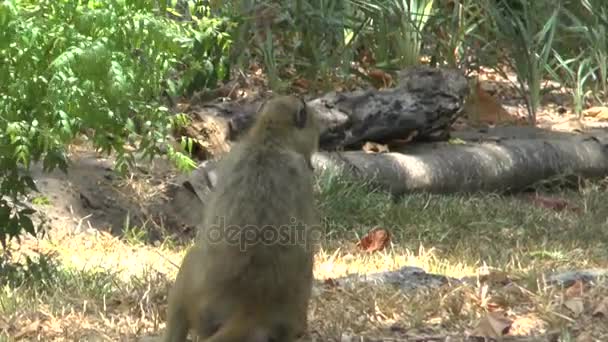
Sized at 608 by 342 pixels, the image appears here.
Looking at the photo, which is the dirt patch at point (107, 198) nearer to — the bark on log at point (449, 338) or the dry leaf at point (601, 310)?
the bark on log at point (449, 338)

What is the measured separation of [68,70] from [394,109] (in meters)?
4.21

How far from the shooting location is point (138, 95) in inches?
230

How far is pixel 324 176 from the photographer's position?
827cm

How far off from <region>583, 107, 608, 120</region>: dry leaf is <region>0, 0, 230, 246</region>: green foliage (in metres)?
5.90

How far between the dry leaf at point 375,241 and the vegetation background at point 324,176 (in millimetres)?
92

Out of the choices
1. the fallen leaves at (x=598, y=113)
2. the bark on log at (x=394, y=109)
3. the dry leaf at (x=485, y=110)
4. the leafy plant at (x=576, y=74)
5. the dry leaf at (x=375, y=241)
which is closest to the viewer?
the dry leaf at (x=375, y=241)

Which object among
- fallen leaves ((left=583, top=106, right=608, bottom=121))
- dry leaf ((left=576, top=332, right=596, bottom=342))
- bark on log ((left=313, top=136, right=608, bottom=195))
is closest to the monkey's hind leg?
dry leaf ((left=576, top=332, right=596, bottom=342))

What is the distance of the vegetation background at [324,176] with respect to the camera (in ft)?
16.9

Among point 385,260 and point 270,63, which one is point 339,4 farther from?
point 385,260

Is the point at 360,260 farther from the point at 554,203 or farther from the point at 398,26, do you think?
the point at 398,26

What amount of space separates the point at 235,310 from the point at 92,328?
3.35 feet

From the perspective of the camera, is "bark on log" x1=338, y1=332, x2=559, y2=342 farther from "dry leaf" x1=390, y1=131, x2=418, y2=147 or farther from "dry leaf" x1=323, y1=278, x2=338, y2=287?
"dry leaf" x1=390, y1=131, x2=418, y2=147

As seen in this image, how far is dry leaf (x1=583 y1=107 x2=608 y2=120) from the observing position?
35.6ft

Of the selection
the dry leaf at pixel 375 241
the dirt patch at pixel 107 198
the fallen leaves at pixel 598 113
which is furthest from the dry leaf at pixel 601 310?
the fallen leaves at pixel 598 113
